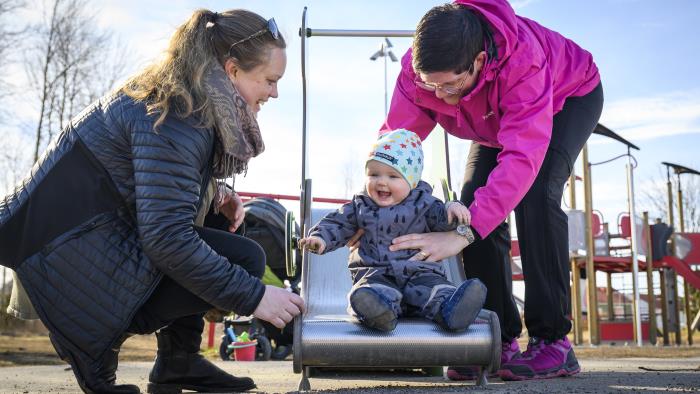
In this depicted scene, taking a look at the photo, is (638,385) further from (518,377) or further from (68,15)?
(68,15)

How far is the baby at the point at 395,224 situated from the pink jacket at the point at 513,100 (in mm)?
159

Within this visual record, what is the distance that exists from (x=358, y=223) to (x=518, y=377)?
84 cm

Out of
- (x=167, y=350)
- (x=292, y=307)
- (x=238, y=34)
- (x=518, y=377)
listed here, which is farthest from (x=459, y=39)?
(x=167, y=350)

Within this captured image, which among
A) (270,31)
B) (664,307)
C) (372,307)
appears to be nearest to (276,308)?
(372,307)

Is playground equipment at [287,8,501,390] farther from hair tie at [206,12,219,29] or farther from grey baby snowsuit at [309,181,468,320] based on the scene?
hair tie at [206,12,219,29]

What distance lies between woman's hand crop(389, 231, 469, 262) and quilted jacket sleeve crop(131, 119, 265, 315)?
29.6 inches

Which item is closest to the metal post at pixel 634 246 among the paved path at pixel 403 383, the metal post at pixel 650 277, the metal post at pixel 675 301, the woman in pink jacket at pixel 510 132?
the metal post at pixel 650 277

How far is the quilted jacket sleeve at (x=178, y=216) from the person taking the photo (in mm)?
2135

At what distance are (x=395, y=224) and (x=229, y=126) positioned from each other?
89 centimetres

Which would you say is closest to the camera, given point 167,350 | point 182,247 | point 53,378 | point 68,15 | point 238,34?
point 182,247

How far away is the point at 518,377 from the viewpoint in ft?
9.39

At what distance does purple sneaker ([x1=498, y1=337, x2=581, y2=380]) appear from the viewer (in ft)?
9.41

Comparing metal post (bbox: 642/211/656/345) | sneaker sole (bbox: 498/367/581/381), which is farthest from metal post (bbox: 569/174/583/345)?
sneaker sole (bbox: 498/367/581/381)

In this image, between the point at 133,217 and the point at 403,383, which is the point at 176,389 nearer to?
the point at 133,217
